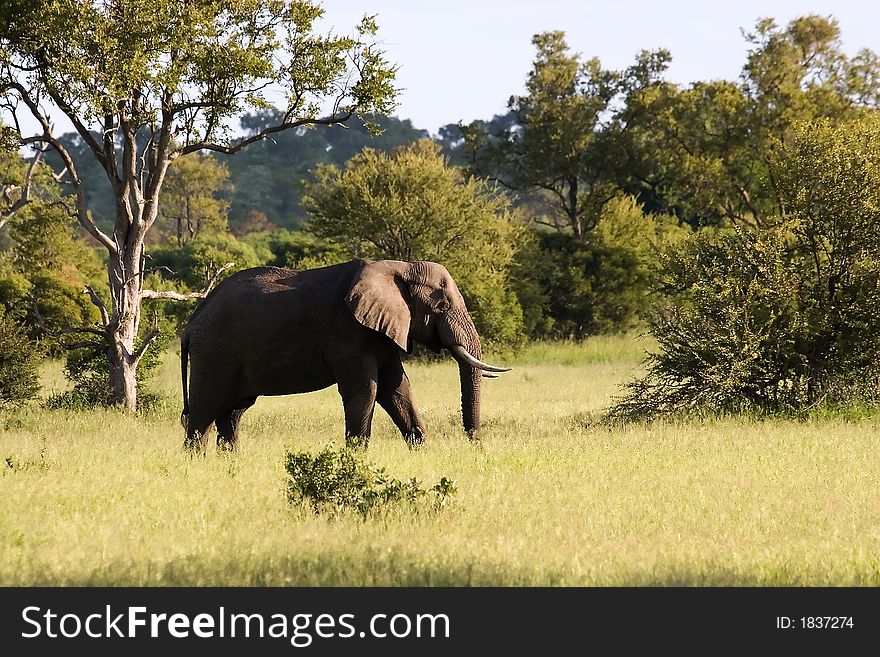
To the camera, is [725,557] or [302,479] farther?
[302,479]

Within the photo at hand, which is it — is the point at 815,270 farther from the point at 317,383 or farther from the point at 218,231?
the point at 218,231

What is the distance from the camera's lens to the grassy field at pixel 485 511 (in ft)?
26.1

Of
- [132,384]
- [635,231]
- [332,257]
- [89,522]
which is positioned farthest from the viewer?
[635,231]

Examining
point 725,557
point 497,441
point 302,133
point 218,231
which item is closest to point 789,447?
point 497,441

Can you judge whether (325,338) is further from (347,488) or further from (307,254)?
(307,254)

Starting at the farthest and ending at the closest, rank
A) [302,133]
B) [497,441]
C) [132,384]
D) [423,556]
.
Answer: [302,133] → [132,384] → [497,441] → [423,556]

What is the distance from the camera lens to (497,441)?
15.5 meters

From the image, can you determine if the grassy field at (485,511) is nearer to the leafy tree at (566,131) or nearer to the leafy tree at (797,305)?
the leafy tree at (797,305)

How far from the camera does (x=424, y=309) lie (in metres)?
14.8

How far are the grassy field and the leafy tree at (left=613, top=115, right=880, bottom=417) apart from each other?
3.72 ft

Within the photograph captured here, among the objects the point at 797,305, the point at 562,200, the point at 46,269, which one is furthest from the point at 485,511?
the point at 562,200

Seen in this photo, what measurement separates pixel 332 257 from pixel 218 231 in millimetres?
31410

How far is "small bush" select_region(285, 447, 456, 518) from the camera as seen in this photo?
32.9ft

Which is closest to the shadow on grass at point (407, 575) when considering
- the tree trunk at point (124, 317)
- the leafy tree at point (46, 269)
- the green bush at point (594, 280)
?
the tree trunk at point (124, 317)
